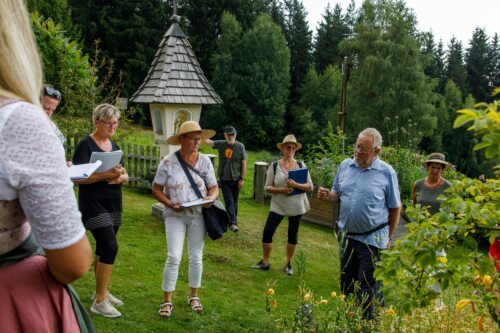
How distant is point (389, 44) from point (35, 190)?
35466 millimetres

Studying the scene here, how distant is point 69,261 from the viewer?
4.08 ft

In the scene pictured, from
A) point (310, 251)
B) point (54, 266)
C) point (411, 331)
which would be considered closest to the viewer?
point (54, 266)

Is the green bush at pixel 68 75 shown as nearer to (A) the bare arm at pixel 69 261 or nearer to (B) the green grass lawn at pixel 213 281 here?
(B) the green grass lawn at pixel 213 281

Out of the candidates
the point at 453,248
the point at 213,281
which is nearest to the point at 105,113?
the point at 213,281

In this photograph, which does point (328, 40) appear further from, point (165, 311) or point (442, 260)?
point (442, 260)

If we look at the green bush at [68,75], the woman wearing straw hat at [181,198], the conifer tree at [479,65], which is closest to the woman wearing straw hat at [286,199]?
the woman wearing straw hat at [181,198]

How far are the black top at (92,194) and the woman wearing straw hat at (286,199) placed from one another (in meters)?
2.67

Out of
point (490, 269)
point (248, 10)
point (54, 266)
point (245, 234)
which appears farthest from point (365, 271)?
point (248, 10)

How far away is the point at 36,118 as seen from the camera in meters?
1.17

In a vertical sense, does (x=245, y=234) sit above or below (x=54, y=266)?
below

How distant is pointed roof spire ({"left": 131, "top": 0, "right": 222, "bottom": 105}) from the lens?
771 centimetres

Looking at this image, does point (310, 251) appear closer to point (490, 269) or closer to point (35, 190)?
point (490, 269)

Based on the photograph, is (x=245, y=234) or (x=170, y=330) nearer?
(x=170, y=330)

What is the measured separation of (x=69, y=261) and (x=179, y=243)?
3568 mm
